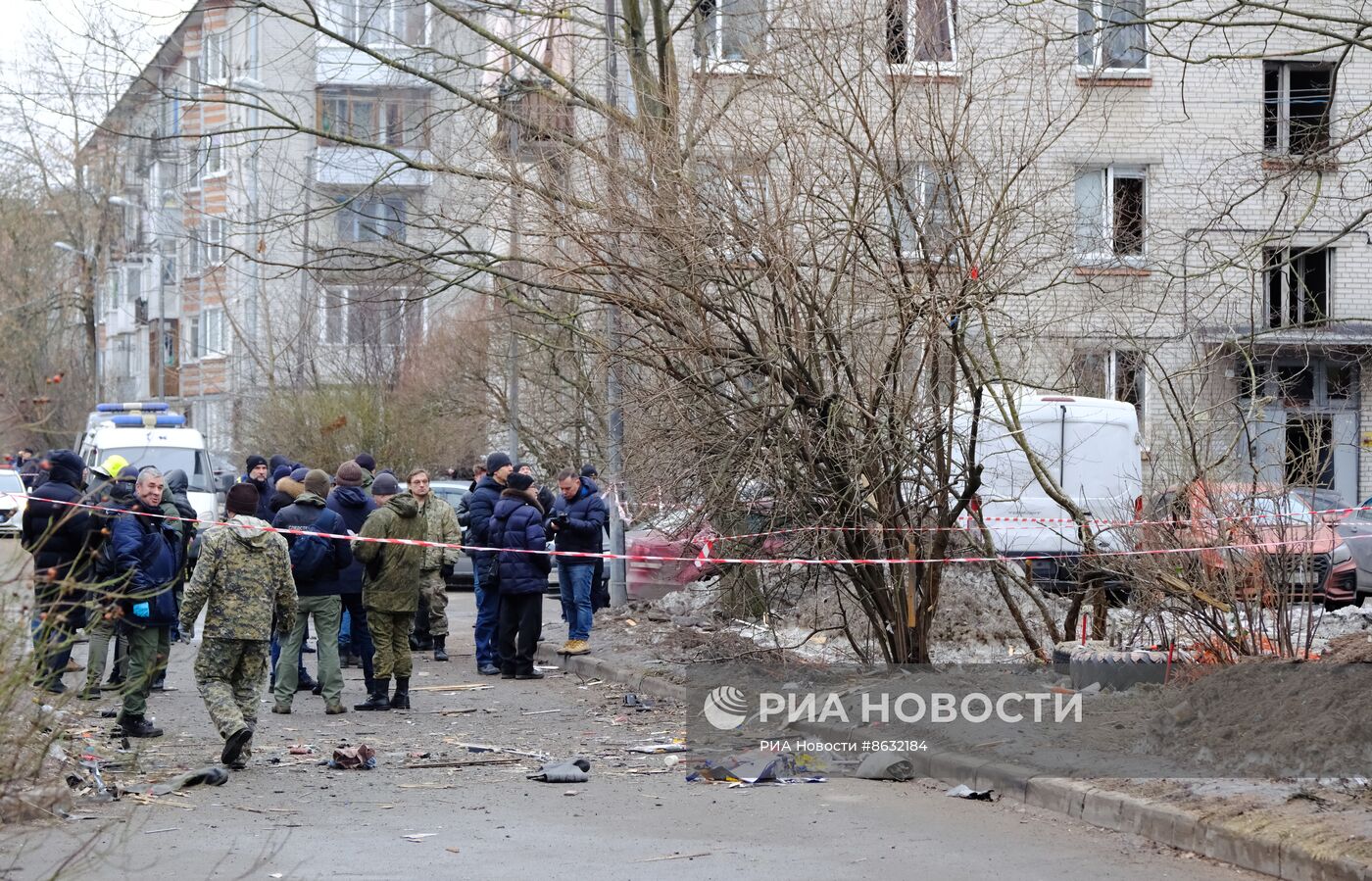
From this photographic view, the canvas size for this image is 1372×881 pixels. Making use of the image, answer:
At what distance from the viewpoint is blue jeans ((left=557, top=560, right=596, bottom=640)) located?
15344mm

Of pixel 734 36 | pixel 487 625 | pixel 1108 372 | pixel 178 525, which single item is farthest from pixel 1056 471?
pixel 178 525

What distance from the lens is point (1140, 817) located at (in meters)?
7.52

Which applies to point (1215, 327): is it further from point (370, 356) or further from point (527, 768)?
point (370, 356)

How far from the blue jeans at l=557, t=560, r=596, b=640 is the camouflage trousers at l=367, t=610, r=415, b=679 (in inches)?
132

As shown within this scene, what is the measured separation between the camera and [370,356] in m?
32.0

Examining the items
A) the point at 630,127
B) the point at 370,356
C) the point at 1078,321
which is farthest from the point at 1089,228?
the point at 370,356

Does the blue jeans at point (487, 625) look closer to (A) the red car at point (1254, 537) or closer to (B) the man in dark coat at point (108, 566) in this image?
(B) the man in dark coat at point (108, 566)

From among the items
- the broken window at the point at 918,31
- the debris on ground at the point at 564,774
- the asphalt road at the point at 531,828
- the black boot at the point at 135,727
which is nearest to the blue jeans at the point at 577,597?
the asphalt road at the point at 531,828

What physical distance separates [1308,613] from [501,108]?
9.03 m

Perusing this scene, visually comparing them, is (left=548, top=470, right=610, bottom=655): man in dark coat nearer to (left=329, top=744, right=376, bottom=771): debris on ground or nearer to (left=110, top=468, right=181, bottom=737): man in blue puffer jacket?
(left=110, top=468, right=181, bottom=737): man in blue puffer jacket

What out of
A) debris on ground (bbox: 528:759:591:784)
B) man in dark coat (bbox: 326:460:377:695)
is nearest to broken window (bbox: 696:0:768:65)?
man in dark coat (bbox: 326:460:377:695)

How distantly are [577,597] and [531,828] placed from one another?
24.9 feet

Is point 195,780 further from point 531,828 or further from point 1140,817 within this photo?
point 1140,817

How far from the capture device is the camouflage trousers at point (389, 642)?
12.0 metres
